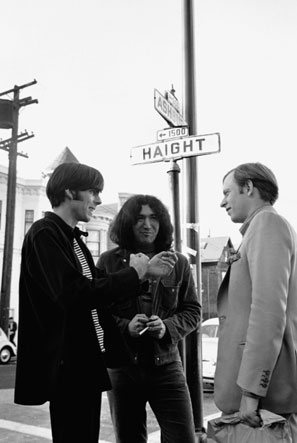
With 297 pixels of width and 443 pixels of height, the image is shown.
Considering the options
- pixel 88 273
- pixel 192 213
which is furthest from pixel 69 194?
pixel 192 213

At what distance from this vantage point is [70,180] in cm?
224

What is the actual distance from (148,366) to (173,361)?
199 mm

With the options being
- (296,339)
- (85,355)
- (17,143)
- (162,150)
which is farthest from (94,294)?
(17,143)

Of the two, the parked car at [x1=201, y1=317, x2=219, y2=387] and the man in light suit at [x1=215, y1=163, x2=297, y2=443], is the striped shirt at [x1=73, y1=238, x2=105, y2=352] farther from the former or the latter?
the parked car at [x1=201, y1=317, x2=219, y2=387]

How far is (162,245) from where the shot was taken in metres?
3.21

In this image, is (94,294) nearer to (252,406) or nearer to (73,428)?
(73,428)

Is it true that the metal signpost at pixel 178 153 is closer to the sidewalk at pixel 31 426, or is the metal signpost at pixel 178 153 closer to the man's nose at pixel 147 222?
the man's nose at pixel 147 222

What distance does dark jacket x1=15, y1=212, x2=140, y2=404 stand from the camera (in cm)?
193

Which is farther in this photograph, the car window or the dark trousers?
the car window

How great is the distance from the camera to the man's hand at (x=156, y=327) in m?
2.67

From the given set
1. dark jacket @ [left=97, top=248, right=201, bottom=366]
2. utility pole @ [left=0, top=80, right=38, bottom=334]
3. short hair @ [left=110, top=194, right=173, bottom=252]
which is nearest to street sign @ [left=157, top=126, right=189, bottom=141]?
short hair @ [left=110, top=194, right=173, bottom=252]

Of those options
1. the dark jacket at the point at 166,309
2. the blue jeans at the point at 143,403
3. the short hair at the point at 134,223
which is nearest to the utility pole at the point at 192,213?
the dark jacket at the point at 166,309

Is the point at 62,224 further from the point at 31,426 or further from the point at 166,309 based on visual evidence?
the point at 31,426

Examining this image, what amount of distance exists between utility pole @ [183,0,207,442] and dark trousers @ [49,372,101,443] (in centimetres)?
213
